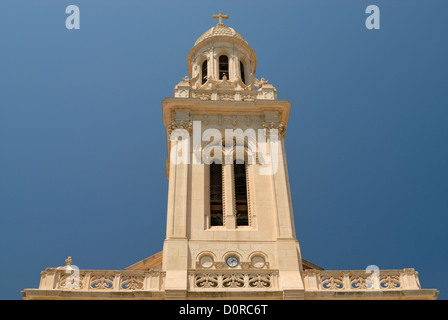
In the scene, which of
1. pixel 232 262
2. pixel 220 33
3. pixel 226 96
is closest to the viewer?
pixel 232 262

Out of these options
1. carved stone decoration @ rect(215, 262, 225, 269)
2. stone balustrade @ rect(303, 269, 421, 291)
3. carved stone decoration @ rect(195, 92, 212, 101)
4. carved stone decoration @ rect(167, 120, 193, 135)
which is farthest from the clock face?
carved stone decoration @ rect(195, 92, 212, 101)

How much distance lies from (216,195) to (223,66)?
37.0 ft

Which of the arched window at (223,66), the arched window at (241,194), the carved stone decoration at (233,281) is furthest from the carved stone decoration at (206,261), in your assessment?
the arched window at (223,66)

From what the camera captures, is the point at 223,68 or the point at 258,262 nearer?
the point at 258,262

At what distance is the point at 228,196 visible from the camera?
25.8 metres

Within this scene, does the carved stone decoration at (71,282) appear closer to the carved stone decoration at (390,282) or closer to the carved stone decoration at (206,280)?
the carved stone decoration at (206,280)

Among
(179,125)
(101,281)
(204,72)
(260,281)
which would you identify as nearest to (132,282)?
(101,281)

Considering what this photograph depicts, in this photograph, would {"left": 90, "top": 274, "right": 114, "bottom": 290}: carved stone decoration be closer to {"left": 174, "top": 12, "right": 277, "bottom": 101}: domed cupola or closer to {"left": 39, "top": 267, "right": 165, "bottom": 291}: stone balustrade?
{"left": 39, "top": 267, "right": 165, "bottom": 291}: stone balustrade

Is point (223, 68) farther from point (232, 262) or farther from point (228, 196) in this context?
point (232, 262)

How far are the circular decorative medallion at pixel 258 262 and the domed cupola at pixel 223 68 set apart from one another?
33.6ft

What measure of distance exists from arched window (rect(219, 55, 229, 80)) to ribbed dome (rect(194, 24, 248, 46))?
1586mm

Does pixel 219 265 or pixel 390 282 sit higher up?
pixel 219 265

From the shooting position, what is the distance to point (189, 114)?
91.8ft

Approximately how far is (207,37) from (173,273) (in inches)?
735
